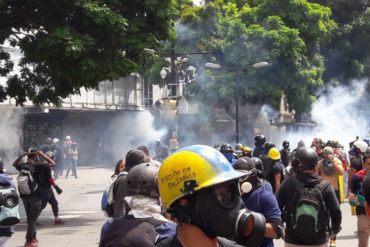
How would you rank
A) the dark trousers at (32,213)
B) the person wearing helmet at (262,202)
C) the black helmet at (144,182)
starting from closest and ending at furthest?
the black helmet at (144,182) < the person wearing helmet at (262,202) < the dark trousers at (32,213)

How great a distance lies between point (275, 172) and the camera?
9.85 m

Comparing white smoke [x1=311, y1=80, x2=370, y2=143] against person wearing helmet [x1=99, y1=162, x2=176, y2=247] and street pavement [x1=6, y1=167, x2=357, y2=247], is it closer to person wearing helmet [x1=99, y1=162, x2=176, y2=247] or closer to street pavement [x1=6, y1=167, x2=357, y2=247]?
street pavement [x1=6, y1=167, x2=357, y2=247]

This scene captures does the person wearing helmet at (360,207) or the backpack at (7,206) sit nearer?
the backpack at (7,206)

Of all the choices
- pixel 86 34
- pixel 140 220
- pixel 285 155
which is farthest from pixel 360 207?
pixel 285 155

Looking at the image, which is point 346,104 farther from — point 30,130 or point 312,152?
point 312,152

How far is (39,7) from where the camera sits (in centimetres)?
1321

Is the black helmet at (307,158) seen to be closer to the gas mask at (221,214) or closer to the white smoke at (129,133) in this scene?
the gas mask at (221,214)

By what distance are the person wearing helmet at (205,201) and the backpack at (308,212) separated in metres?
3.21

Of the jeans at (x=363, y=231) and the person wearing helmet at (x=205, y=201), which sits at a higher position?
the person wearing helmet at (x=205, y=201)

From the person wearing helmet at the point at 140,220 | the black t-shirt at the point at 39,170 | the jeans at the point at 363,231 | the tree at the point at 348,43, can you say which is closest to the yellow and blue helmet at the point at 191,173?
the person wearing helmet at the point at 140,220

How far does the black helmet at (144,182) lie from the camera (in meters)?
3.85

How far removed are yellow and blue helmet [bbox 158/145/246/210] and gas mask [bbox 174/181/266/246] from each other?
3 centimetres

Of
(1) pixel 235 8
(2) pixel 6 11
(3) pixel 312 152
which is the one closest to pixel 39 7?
(2) pixel 6 11

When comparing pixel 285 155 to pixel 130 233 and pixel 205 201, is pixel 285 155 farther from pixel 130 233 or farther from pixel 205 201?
pixel 205 201
